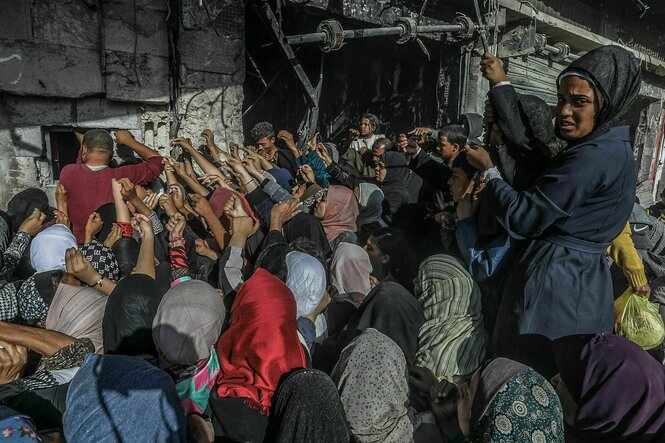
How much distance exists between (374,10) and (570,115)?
4.47 metres

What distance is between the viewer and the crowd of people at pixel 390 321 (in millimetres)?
1662

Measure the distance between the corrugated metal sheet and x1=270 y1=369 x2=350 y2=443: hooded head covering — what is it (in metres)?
7.09

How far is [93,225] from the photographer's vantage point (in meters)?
3.40

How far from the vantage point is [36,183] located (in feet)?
13.4

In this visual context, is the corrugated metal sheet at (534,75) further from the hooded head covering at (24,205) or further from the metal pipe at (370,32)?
the hooded head covering at (24,205)

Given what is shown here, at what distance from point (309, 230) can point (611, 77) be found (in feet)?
7.61

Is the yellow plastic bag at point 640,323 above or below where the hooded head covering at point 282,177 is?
below

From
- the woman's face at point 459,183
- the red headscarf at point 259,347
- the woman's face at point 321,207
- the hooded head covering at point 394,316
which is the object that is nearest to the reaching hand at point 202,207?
the woman's face at point 321,207

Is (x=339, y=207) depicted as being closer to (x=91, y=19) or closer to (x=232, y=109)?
(x=232, y=109)

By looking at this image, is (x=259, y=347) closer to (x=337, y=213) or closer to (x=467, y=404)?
(x=467, y=404)

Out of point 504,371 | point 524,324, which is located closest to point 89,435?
point 504,371

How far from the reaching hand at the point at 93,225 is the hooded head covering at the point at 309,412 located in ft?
7.68

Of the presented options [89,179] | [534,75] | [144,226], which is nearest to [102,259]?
[144,226]

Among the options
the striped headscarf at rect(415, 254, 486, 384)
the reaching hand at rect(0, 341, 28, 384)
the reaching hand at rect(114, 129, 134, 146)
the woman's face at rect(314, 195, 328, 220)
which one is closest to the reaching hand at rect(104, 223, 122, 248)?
the reaching hand at rect(0, 341, 28, 384)
